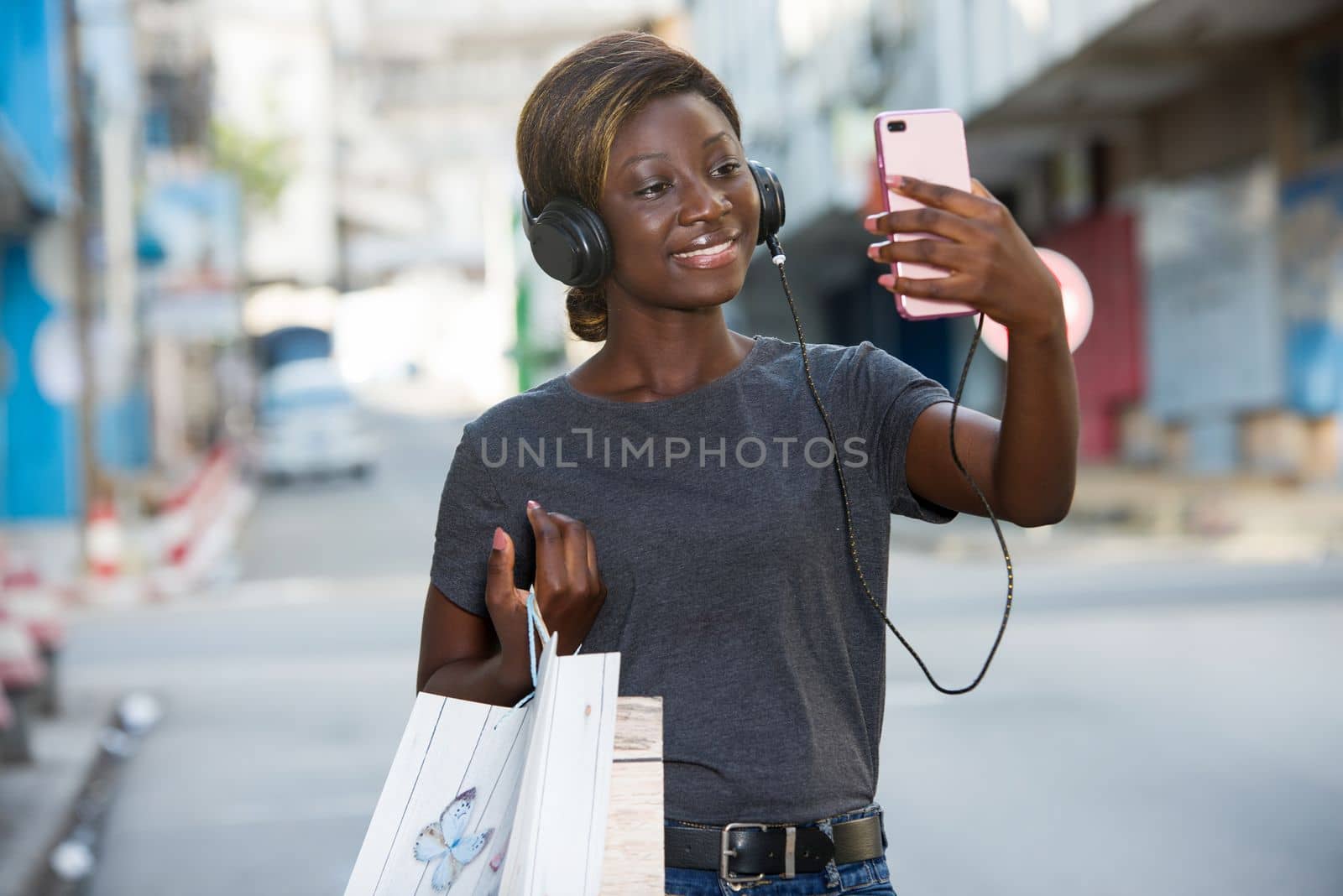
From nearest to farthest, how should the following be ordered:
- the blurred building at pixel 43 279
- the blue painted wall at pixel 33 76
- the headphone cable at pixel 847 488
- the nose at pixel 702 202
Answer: the headphone cable at pixel 847 488 < the nose at pixel 702 202 < the blue painted wall at pixel 33 76 < the blurred building at pixel 43 279

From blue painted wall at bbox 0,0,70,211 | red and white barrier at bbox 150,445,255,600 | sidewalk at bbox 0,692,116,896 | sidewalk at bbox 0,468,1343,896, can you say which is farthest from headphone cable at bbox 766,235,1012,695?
blue painted wall at bbox 0,0,70,211

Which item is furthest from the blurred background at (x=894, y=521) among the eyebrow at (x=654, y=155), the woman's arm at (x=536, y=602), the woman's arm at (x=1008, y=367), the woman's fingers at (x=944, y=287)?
the woman's fingers at (x=944, y=287)

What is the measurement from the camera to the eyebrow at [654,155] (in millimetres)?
2352

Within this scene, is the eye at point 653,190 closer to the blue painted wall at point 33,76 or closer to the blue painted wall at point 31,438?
the blue painted wall at point 33,76

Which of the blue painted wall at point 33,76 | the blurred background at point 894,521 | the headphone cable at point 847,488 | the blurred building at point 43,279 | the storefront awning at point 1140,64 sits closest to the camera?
the headphone cable at point 847,488

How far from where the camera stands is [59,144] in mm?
21531

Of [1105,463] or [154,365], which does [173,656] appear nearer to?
[1105,463]

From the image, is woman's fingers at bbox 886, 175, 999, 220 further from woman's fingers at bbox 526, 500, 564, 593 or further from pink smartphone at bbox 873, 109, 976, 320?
woman's fingers at bbox 526, 500, 564, 593

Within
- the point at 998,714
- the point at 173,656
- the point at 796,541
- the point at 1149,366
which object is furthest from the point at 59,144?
the point at 796,541

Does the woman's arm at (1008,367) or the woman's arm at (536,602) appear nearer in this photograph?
the woman's arm at (1008,367)

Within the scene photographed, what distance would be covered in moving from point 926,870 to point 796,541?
4.13 metres

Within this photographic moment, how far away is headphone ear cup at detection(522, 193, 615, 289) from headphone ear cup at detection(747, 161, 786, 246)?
248 millimetres

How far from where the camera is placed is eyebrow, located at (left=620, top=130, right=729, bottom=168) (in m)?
2.35

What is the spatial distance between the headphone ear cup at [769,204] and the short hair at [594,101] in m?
0.10
